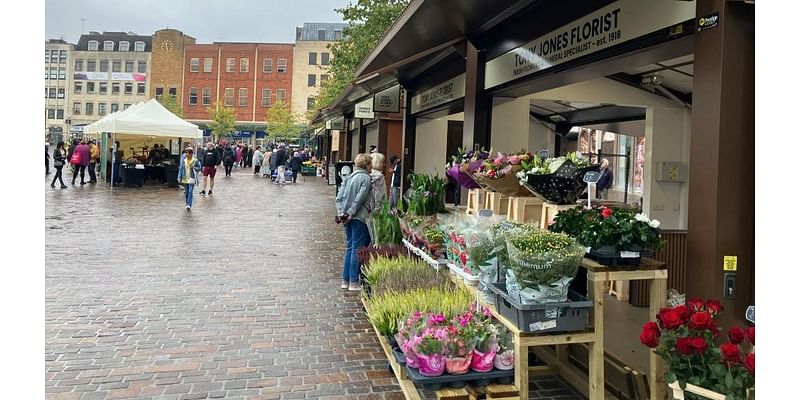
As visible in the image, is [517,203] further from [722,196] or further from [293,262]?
[293,262]

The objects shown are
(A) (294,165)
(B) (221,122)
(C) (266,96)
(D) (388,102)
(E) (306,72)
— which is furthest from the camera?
(E) (306,72)

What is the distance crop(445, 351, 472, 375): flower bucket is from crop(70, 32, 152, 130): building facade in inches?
2876

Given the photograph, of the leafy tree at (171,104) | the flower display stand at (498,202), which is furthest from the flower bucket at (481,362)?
the leafy tree at (171,104)

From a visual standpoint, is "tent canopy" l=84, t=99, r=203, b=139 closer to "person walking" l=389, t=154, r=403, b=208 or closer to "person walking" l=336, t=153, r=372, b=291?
"person walking" l=389, t=154, r=403, b=208

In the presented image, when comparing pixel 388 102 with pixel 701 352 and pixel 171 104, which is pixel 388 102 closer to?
pixel 701 352

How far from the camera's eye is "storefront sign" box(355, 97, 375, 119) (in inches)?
699

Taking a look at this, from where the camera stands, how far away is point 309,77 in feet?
207

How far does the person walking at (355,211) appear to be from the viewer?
6.75m

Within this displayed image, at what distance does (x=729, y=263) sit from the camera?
11.5ft

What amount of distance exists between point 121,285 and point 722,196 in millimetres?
6223

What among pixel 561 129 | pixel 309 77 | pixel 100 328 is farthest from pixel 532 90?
pixel 309 77

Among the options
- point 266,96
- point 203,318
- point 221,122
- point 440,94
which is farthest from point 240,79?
point 203,318

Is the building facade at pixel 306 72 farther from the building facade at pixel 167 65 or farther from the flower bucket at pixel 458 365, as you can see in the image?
the flower bucket at pixel 458 365

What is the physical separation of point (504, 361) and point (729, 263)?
56.8 inches
